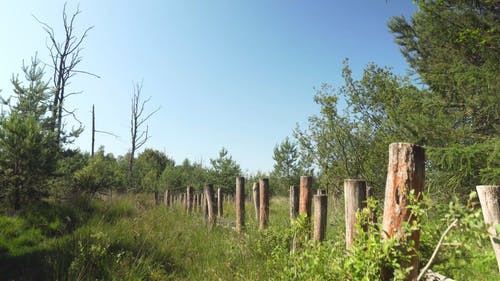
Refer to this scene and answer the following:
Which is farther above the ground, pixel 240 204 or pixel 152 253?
pixel 240 204

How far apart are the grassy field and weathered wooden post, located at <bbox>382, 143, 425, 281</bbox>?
9.1 inches

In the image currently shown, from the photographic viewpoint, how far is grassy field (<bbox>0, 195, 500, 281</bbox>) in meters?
3.15

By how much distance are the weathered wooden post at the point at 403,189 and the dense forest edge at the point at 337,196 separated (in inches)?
3.7

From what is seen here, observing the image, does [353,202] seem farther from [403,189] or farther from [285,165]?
[285,165]

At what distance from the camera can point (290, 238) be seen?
4594 mm

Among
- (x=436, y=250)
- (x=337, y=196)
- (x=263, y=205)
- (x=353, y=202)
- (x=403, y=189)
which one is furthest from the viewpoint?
(x=337, y=196)

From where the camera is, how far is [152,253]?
4.91 metres

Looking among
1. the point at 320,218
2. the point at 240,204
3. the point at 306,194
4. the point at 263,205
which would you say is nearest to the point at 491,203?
the point at 320,218

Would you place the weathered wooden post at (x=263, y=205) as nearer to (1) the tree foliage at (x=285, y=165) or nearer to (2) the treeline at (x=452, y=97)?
(2) the treeline at (x=452, y=97)

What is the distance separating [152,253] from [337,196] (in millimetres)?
10556

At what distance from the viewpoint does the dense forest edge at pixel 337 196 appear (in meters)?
2.38

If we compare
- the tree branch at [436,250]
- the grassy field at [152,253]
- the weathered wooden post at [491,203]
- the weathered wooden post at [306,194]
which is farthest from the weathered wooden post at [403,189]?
the weathered wooden post at [306,194]

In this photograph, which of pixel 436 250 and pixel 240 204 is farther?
pixel 240 204

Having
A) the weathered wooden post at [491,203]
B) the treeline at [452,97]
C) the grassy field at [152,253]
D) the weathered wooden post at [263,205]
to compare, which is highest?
the treeline at [452,97]
